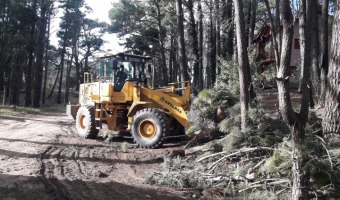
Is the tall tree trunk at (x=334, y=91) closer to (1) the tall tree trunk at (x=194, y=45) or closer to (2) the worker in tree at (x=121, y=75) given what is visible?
(2) the worker in tree at (x=121, y=75)

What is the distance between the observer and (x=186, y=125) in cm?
1050

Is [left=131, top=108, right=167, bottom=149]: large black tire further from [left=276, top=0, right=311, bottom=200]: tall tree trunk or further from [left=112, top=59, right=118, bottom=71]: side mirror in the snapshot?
[left=276, top=0, right=311, bottom=200]: tall tree trunk

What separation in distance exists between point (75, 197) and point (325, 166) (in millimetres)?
3796

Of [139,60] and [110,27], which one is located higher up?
[110,27]

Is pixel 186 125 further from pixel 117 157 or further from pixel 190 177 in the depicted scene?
pixel 190 177

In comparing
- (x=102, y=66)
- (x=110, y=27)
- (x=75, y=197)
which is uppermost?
(x=110, y=27)

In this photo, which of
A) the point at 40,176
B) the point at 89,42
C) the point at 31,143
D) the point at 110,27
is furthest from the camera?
the point at 89,42

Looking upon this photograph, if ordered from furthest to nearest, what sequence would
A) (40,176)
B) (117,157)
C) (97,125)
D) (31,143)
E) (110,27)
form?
(110,27) → (97,125) → (31,143) → (117,157) → (40,176)

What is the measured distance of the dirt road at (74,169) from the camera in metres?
5.75

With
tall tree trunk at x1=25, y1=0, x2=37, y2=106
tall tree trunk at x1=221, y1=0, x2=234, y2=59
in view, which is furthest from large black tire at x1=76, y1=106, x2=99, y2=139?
tall tree trunk at x1=25, y1=0, x2=37, y2=106

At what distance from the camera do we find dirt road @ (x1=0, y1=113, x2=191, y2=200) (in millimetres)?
5746

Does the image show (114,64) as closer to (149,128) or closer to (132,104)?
(132,104)

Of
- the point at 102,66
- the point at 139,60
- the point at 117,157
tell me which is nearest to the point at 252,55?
the point at 139,60

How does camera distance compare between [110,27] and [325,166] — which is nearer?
[325,166]
